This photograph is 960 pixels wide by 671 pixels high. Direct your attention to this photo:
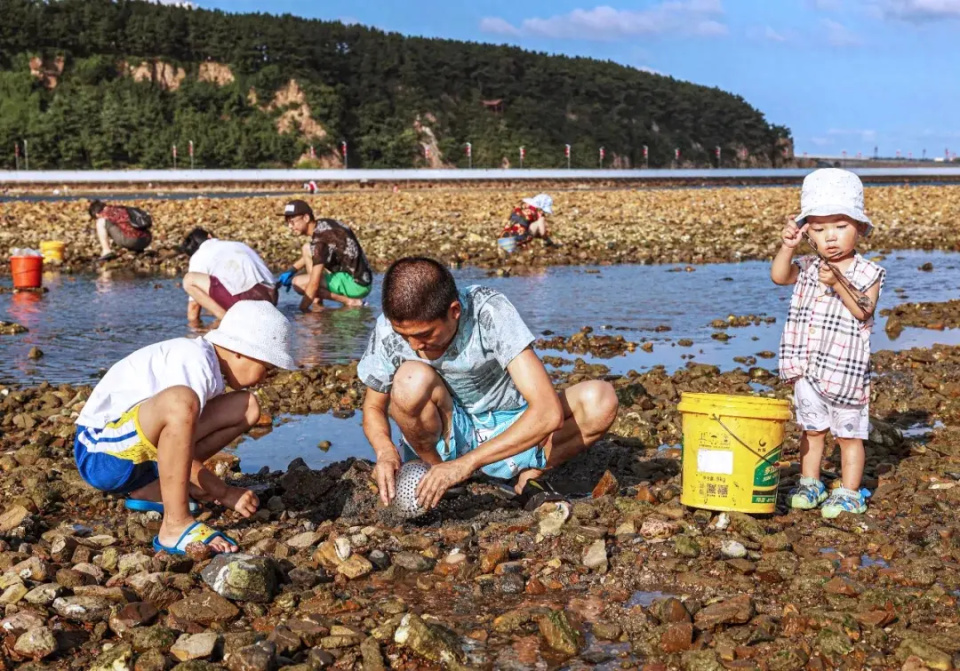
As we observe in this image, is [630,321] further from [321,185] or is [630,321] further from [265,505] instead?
[321,185]

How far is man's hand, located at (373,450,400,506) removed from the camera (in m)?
4.26

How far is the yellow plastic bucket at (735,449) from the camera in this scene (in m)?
4.24

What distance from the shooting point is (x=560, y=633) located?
3242 millimetres

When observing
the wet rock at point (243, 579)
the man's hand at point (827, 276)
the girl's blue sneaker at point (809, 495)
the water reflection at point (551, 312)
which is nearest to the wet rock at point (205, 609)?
the wet rock at point (243, 579)

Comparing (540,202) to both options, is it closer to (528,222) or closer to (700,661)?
(528,222)

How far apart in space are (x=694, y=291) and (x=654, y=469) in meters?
7.24

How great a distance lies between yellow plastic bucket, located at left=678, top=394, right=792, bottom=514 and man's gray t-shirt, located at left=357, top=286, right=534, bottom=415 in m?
0.76

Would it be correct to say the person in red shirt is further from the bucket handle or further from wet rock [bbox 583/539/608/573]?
wet rock [bbox 583/539/608/573]

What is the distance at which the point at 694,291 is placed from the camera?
40.0ft

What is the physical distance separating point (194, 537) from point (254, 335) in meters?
0.84

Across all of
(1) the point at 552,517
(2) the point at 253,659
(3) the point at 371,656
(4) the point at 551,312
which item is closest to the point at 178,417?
(2) the point at 253,659

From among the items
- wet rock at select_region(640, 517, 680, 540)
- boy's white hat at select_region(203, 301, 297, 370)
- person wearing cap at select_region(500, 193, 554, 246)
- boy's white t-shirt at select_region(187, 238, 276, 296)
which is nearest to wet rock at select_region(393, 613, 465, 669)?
wet rock at select_region(640, 517, 680, 540)

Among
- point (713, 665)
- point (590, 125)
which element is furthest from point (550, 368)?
point (590, 125)

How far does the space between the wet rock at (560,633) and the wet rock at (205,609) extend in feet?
3.29
